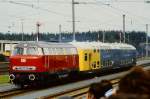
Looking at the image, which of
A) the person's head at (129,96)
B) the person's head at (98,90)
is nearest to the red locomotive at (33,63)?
the person's head at (98,90)

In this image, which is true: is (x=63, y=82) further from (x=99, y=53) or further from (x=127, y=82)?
(x=127, y=82)

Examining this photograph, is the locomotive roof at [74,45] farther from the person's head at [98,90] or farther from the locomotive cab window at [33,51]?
the person's head at [98,90]

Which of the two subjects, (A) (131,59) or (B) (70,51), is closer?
(B) (70,51)

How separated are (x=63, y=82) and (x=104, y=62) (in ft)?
27.4

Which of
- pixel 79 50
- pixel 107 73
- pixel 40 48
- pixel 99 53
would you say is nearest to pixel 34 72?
pixel 40 48

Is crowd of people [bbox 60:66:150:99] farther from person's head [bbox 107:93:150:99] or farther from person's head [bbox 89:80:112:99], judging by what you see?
person's head [bbox 89:80:112:99]

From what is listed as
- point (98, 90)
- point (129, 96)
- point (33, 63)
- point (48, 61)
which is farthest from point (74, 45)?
point (129, 96)

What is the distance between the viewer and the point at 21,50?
28.8 m

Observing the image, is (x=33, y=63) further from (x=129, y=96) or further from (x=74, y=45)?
(x=129, y=96)

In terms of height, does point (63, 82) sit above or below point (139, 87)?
below

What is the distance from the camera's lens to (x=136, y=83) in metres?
3.01

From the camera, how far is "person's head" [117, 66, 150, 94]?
2.98 m

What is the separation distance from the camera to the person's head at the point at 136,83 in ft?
9.77

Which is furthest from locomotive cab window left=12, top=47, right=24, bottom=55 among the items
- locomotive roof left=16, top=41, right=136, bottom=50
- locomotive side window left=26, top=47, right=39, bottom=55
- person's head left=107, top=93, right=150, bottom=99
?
person's head left=107, top=93, right=150, bottom=99
